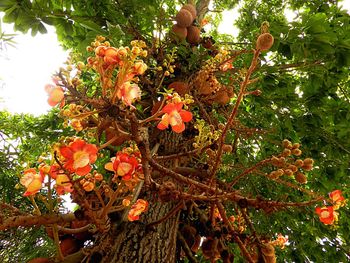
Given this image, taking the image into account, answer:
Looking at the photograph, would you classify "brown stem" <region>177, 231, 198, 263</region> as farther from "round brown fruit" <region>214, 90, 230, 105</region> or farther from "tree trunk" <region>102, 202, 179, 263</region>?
"round brown fruit" <region>214, 90, 230, 105</region>

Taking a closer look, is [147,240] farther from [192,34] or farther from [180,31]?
[192,34]

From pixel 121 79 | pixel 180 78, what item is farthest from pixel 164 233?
pixel 180 78

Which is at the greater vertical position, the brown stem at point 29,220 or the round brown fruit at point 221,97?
the round brown fruit at point 221,97

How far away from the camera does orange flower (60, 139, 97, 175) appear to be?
1.14m

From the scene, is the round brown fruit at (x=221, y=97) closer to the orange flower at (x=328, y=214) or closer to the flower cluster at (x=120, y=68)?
the orange flower at (x=328, y=214)

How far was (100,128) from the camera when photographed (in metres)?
1.22

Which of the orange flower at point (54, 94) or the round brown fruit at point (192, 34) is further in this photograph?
the round brown fruit at point (192, 34)

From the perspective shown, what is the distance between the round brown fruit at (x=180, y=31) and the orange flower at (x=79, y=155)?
231 cm

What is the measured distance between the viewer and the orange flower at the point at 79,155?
3.74 feet

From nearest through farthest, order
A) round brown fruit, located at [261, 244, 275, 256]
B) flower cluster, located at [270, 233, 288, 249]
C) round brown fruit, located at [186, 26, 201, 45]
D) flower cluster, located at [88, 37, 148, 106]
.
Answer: flower cluster, located at [88, 37, 148, 106] < round brown fruit, located at [261, 244, 275, 256] < flower cluster, located at [270, 233, 288, 249] < round brown fruit, located at [186, 26, 201, 45]

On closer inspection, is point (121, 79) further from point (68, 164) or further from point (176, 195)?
point (176, 195)

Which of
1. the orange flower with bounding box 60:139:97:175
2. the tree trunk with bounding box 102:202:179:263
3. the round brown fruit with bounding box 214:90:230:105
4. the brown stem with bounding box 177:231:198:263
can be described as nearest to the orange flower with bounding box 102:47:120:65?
the orange flower with bounding box 60:139:97:175

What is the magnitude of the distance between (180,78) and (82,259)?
2.14 m

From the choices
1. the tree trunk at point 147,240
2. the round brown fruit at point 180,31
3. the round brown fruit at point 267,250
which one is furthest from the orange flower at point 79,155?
the round brown fruit at point 180,31
